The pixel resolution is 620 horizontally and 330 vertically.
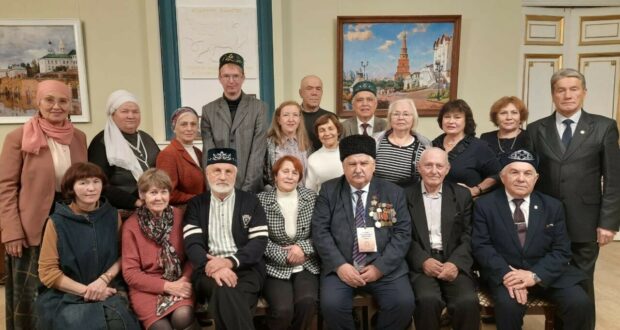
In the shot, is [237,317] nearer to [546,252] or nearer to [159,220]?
[159,220]

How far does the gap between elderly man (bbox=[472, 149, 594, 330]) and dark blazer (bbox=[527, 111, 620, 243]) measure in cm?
18

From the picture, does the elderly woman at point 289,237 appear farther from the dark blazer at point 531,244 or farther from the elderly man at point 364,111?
the dark blazer at point 531,244

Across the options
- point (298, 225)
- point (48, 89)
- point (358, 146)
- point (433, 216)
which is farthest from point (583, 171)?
point (48, 89)

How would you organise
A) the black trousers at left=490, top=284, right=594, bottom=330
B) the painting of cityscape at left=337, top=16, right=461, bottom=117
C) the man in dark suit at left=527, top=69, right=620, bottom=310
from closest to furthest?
the black trousers at left=490, top=284, right=594, bottom=330
the man in dark suit at left=527, top=69, right=620, bottom=310
the painting of cityscape at left=337, top=16, right=461, bottom=117

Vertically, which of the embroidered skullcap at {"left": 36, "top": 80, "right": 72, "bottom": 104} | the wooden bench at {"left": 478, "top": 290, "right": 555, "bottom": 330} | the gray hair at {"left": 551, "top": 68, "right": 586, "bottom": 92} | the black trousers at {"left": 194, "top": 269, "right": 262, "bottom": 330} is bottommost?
the wooden bench at {"left": 478, "top": 290, "right": 555, "bottom": 330}

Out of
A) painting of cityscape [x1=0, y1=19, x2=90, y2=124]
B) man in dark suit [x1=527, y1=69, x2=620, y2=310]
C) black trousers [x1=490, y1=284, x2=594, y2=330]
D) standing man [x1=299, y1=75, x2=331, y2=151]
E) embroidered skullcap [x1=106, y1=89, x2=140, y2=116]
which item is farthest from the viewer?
painting of cityscape [x1=0, y1=19, x2=90, y2=124]

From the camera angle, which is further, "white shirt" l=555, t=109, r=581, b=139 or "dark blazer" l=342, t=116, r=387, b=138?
"dark blazer" l=342, t=116, r=387, b=138

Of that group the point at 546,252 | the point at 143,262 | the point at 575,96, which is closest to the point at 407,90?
the point at 575,96

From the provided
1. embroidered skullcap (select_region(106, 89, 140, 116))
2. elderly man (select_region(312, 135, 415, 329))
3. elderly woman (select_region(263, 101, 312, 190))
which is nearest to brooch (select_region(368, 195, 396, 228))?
elderly man (select_region(312, 135, 415, 329))

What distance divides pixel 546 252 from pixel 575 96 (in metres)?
1.01

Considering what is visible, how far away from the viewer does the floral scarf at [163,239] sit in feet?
7.86

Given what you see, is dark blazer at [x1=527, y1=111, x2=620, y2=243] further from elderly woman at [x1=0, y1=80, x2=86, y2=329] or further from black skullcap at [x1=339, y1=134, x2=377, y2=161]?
elderly woman at [x1=0, y1=80, x2=86, y2=329]

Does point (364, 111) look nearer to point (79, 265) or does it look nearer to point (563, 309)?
point (563, 309)

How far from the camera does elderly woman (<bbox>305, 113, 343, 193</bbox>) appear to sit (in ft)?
9.80
